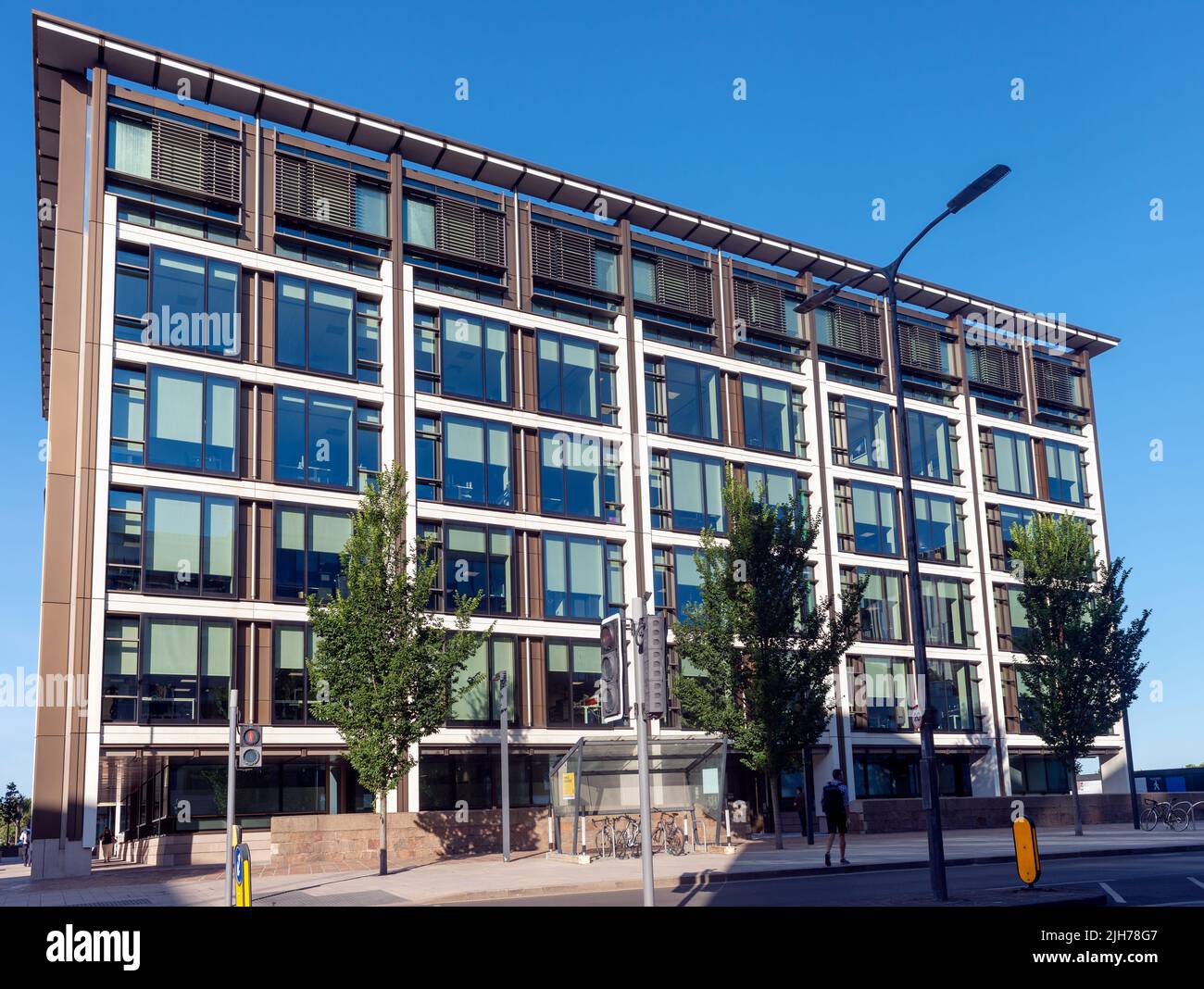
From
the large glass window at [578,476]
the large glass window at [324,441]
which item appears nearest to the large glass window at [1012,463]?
the large glass window at [578,476]

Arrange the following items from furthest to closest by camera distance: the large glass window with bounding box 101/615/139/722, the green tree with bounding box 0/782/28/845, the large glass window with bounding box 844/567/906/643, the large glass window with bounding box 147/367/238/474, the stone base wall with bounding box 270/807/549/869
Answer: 1. the green tree with bounding box 0/782/28/845
2. the large glass window with bounding box 844/567/906/643
3. the large glass window with bounding box 147/367/238/474
4. the large glass window with bounding box 101/615/139/722
5. the stone base wall with bounding box 270/807/549/869

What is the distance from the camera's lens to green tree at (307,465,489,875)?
89.0 feet

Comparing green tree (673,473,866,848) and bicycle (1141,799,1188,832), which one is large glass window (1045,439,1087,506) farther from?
green tree (673,473,866,848)

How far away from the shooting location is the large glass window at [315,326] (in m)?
37.4

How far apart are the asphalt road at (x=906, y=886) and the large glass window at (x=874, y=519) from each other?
26.2 meters

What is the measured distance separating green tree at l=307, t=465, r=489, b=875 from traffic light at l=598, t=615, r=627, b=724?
14897mm

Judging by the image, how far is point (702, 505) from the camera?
148ft

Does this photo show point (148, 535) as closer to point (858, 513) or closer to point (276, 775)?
point (276, 775)

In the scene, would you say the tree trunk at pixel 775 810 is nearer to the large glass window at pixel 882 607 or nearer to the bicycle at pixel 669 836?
the bicycle at pixel 669 836

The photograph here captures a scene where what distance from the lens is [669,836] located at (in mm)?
29406

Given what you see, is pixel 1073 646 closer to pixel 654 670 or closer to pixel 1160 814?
pixel 1160 814

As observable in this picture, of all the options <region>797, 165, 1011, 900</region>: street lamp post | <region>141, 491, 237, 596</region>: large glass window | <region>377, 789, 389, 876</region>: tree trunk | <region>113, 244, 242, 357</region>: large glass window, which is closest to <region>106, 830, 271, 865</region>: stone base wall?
<region>377, 789, 389, 876</region>: tree trunk

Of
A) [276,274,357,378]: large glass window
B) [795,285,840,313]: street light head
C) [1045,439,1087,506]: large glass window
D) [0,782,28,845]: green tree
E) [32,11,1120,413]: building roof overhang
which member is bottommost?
[0,782,28,845]: green tree

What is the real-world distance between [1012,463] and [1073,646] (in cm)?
1623
